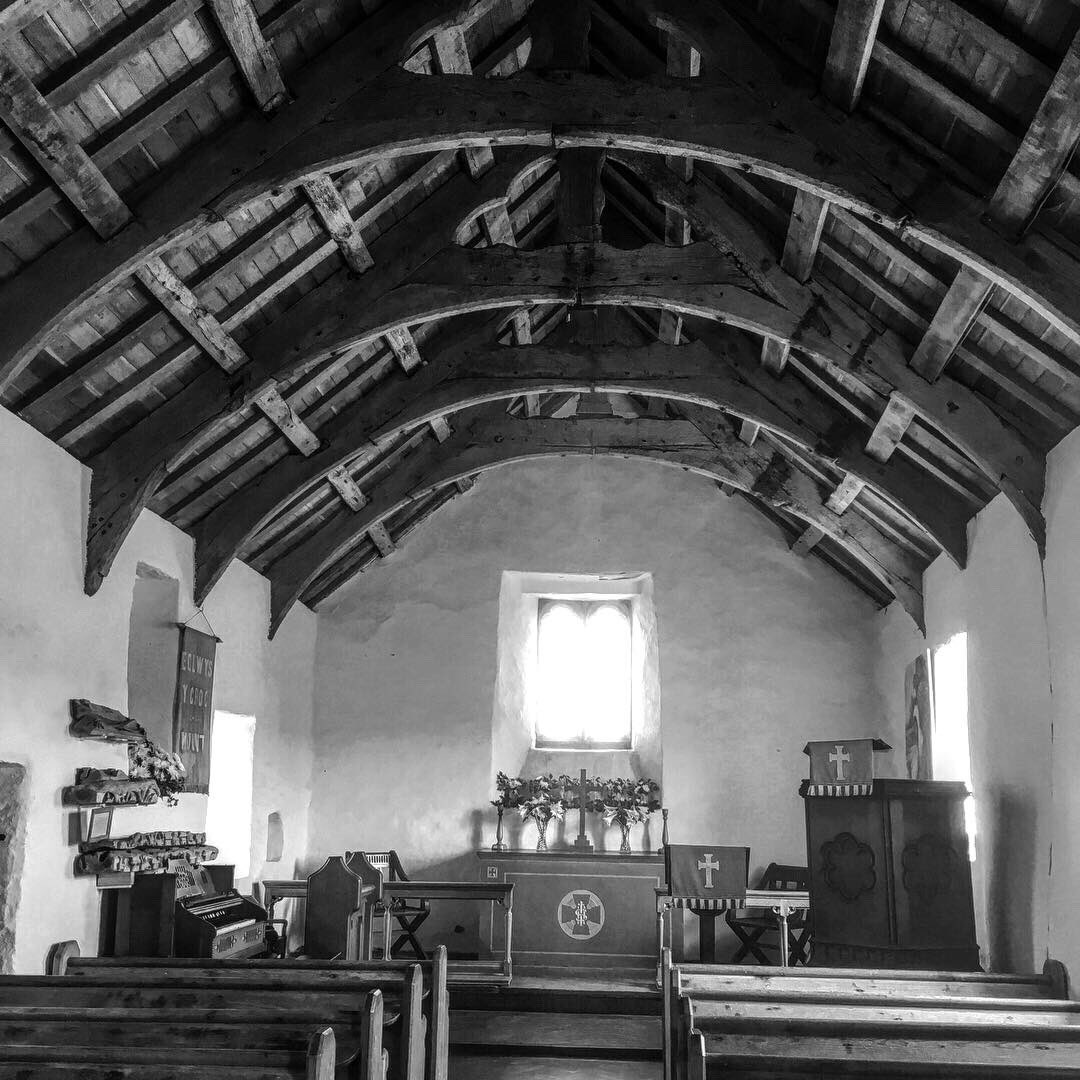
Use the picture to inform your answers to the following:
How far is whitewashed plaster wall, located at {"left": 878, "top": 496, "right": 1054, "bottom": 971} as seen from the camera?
6.68m

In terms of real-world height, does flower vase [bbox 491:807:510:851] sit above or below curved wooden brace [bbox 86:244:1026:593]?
below

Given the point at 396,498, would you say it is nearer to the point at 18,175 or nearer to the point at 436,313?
the point at 436,313

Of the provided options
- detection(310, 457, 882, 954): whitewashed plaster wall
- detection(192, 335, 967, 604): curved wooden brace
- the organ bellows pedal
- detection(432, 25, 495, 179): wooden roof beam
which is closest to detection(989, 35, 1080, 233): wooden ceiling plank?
detection(432, 25, 495, 179): wooden roof beam

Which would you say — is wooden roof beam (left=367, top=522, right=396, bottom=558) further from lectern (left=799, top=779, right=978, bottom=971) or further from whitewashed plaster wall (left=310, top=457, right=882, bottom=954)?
lectern (left=799, top=779, right=978, bottom=971)

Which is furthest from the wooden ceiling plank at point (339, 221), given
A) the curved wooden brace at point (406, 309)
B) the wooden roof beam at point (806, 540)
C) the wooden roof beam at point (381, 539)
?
the wooden roof beam at point (806, 540)

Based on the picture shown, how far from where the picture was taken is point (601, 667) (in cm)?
1263

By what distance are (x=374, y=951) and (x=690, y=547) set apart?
197 inches

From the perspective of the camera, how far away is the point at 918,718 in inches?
388

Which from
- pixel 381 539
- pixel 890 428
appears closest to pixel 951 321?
pixel 890 428

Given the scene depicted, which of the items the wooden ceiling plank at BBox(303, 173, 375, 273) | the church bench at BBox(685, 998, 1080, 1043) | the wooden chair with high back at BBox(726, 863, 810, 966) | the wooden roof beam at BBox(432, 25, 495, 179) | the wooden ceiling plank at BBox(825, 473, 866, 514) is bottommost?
the wooden chair with high back at BBox(726, 863, 810, 966)

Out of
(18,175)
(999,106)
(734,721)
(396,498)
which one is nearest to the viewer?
(999,106)

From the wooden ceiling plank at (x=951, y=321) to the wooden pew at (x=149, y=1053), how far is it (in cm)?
434

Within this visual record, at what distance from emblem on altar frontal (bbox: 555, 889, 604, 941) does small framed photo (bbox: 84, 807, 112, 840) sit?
4.90 metres

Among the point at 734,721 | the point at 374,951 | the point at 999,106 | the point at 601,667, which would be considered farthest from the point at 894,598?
the point at 999,106
